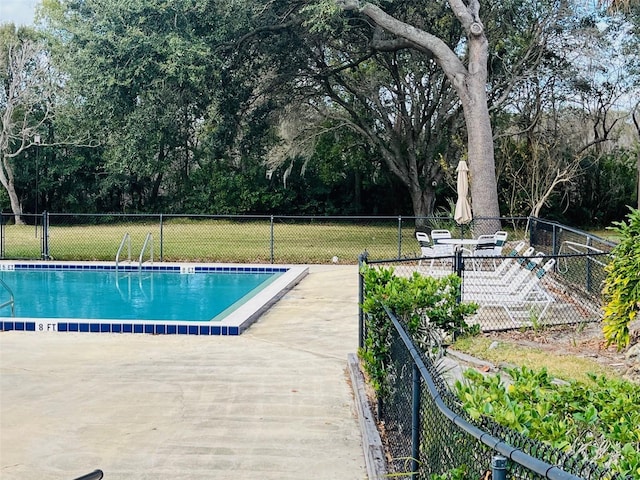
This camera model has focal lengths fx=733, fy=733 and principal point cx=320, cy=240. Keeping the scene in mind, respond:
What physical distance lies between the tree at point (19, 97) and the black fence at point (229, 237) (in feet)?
8.42

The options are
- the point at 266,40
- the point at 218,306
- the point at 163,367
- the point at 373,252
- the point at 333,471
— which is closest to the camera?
the point at 333,471

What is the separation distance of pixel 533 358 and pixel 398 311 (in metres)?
2.30

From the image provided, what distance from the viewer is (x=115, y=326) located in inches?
334

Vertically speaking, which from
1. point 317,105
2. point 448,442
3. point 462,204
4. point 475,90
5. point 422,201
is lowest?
point 448,442

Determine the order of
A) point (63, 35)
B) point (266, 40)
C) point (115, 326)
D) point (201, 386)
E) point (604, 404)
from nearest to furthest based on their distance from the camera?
point (604, 404) → point (201, 386) → point (115, 326) → point (266, 40) → point (63, 35)

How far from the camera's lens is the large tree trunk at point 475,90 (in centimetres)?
1659

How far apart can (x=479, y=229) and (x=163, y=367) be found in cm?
1109

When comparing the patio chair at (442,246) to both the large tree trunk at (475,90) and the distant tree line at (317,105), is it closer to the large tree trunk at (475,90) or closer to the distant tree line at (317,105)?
the large tree trunk at (475,90)

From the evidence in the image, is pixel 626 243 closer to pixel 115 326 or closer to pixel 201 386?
pixel 201 386

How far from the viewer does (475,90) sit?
55.2ft

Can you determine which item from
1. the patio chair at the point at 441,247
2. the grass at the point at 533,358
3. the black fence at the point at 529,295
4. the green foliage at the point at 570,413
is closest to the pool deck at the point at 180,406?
the grass at the point at 533,358

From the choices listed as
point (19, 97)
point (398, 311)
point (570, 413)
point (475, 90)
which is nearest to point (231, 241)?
point (475, 90)

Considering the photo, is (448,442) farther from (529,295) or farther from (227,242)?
(227,242)

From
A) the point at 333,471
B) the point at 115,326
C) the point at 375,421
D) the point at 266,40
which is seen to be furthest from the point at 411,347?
the point at 266,40
